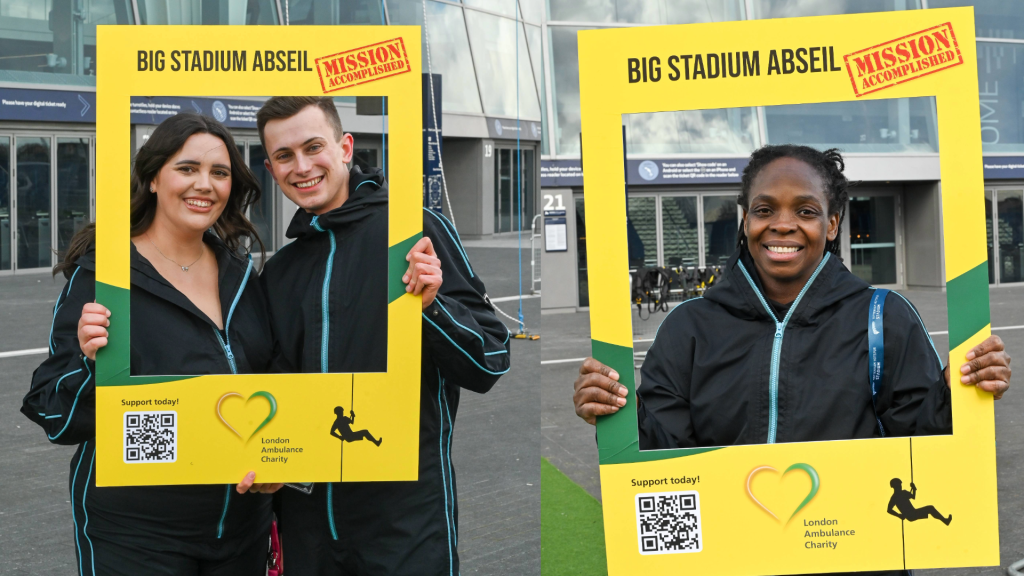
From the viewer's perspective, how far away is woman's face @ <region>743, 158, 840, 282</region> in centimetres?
216

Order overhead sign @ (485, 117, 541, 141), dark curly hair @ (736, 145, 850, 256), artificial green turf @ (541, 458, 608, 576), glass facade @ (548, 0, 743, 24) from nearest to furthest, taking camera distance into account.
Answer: dark curly hair @ (736, 145, 850, 256), artificial green turf @ (541, 458, 608, 576), glass facade @ (548, 0, 743, 24), overhead sign @ (485, 117, 541, 141)

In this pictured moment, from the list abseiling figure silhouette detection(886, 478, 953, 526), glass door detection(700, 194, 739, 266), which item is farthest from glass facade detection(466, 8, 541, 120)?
abseiling figure silhouette detection(886, 478, 953, 526)

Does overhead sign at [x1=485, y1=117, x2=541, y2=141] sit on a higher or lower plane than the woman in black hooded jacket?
higher

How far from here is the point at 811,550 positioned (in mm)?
2102

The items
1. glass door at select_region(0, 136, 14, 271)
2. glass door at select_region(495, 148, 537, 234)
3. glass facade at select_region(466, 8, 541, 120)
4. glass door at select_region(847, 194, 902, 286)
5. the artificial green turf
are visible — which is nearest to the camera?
glass door at select_region(847, 194, 902, 286)

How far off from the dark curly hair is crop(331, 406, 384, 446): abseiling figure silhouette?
1.07 m

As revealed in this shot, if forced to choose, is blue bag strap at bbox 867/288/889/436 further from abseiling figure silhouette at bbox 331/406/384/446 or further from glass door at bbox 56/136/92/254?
glass door at bbox 56/136/92/254

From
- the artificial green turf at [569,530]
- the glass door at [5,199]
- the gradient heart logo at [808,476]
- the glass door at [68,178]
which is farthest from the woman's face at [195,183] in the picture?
the glass door at [5,199]

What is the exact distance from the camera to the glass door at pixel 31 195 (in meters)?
20.1

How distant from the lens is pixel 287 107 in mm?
2332

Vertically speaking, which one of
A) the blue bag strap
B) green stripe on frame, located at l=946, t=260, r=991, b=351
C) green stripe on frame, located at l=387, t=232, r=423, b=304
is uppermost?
green stripe on frame, located at l=387, t=232, r=423, b=304

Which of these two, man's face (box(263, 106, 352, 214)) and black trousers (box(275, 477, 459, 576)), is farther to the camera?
black trousers (box(275, 477, 459, 576))

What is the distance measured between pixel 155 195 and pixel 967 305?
2.00 m

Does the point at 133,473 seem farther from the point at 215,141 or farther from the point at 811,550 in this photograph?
the point at 811,550
